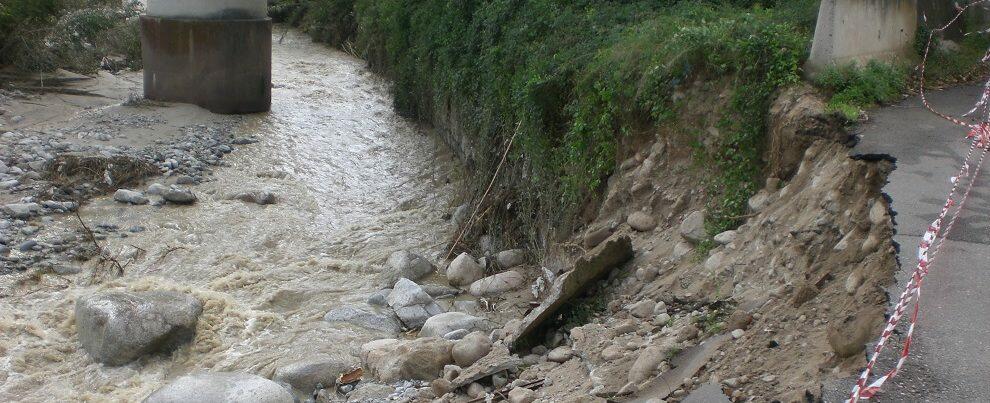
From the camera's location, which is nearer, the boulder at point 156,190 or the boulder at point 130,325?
the boulder at point 130,325

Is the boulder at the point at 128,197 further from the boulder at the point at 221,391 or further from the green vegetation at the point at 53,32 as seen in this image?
the green vegetation at the point at 53,32

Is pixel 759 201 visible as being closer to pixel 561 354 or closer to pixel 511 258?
pixel 561 354

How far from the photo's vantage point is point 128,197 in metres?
11.4

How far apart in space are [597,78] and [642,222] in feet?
5.31

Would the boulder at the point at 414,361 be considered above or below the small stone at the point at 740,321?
below

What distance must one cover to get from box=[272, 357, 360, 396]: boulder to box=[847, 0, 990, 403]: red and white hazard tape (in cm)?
404

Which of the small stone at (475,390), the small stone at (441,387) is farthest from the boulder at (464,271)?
the small stone at (475,390)

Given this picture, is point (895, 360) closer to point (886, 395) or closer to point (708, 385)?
point (886, 395)

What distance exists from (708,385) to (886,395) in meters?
0.92

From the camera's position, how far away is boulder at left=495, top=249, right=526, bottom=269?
30.5 ft

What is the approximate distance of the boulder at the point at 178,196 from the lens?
38.0ft

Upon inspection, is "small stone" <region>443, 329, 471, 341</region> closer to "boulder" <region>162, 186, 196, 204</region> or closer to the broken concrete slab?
the broken concrete slab

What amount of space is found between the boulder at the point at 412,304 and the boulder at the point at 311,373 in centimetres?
114

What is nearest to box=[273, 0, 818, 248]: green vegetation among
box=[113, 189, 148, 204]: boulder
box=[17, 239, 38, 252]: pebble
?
box=[113, 189, 148, 204]: boulder
